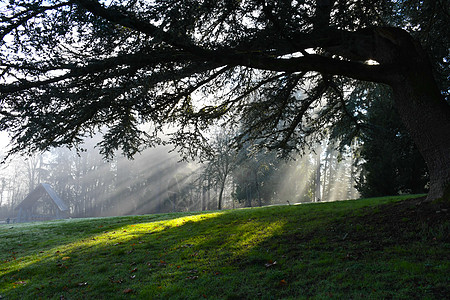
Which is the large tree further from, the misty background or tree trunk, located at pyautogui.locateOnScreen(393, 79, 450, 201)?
the misty background

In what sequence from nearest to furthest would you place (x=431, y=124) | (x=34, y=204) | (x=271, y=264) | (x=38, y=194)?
1. (x=271, y=264)
2. (x=431, y=124)
3. (x=38, y=194)
4. (x=34, y=204)

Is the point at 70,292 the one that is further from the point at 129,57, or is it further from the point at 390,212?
→ the point at 390,212

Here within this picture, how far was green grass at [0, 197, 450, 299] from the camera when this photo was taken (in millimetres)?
3842

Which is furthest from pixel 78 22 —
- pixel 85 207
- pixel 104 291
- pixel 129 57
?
pixel 85 207

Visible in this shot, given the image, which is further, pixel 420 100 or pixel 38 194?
pixel 38 194

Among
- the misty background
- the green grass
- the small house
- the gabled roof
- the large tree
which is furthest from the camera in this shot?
the misty background

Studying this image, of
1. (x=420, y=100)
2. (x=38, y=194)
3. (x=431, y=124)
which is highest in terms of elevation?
(x=420, y=100)

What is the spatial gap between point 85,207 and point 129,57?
54035mm

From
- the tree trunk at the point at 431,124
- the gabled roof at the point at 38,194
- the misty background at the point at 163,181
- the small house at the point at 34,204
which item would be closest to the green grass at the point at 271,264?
the tree trunk at the point at 431,124

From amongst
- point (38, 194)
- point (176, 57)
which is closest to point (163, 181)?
point (38, 194)

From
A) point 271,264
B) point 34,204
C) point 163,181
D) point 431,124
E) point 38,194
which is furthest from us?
point 163,181

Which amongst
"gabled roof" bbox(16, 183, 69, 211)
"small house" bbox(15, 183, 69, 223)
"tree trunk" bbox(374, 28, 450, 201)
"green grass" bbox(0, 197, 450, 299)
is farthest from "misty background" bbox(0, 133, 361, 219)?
"tree trunk" bbox(374, 28, 450, 201)

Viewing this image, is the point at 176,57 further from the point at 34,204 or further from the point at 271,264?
the point at 34,204

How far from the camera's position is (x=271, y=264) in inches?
197
